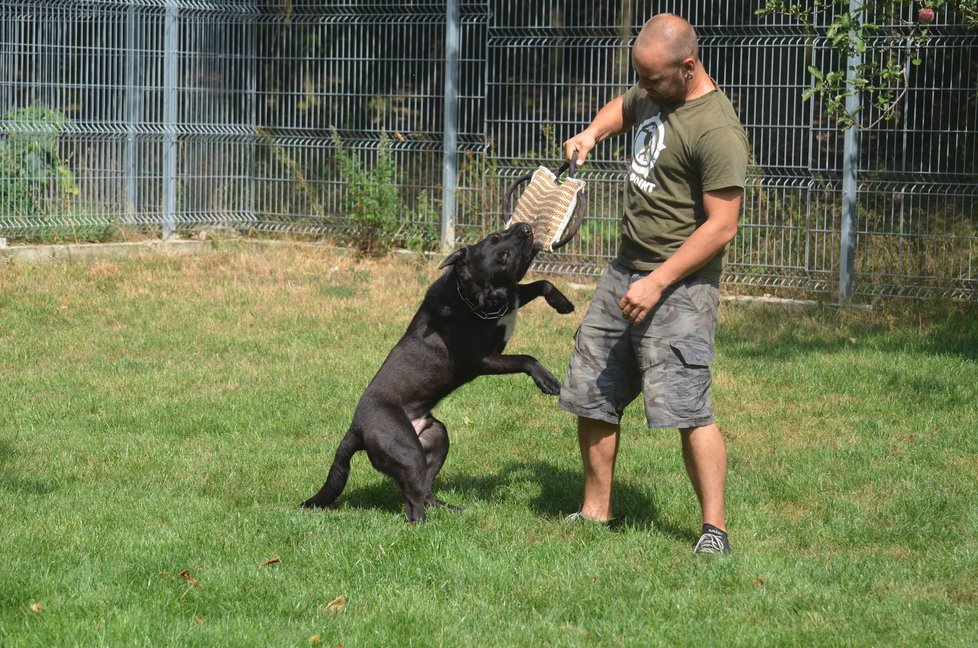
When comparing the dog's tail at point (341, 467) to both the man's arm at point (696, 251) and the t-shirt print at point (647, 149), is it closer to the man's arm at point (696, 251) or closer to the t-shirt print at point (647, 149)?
the man's arm at point (696, 251)

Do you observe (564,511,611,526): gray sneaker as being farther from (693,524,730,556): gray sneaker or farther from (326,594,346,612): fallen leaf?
(326,594,346,612): fallen leaf

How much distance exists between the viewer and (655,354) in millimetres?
5414

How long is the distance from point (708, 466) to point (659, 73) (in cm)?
168

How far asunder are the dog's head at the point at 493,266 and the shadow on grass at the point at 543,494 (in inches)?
41.4

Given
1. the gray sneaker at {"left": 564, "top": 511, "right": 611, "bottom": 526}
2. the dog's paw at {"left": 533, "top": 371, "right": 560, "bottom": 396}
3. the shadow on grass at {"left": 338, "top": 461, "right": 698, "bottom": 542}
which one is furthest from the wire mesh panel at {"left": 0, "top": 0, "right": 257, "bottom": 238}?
the gray sneaker at {"left": 564, "top": 511, "right": 611, "bottom": 526}

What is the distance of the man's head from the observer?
5051mm

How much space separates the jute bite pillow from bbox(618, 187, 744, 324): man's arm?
2.75 feet

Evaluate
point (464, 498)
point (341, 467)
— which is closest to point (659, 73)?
point (341, 467)

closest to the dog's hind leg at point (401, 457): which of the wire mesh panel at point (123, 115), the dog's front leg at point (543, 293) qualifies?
the dog's front leg at point (543, 293)

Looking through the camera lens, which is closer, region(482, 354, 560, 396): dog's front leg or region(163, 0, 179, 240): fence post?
region(482, 354, 560, 396): dog's front leg

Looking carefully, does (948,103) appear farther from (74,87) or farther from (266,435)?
(74,87)

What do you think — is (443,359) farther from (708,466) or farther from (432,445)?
(708,466)

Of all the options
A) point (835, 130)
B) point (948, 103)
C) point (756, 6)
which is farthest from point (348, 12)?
point (948, 103)

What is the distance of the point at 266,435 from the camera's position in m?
7.43
